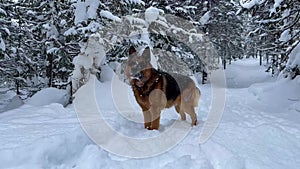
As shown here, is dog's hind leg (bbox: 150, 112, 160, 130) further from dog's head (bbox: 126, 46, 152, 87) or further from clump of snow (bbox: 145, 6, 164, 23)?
clump of snow (bbox: 145, 6, 164, 23)

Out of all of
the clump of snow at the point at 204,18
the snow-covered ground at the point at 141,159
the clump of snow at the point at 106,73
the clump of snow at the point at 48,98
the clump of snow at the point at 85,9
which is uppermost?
the clump of snow at the point at 204,18

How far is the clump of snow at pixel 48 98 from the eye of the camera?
10625mm

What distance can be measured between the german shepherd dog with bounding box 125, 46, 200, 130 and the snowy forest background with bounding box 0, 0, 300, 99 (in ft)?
14.6

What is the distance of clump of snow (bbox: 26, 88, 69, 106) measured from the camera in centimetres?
1062

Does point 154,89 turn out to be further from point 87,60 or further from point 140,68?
point 87,60

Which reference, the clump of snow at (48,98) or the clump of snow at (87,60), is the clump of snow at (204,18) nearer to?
the clump of snow at (87,60)

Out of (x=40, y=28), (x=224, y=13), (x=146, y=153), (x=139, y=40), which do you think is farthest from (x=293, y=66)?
(x=224, y=13)

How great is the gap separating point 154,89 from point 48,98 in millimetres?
7225

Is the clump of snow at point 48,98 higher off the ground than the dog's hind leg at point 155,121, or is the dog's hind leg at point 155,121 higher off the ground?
the dog's hind leg at point 155,121

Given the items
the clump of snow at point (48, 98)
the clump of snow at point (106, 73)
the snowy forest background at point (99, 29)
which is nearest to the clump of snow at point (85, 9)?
the snowy forest background at point (99, 29)

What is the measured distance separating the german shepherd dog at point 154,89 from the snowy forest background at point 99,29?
4456mm

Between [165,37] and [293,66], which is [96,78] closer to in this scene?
[165,37]

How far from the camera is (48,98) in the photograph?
1109 cm

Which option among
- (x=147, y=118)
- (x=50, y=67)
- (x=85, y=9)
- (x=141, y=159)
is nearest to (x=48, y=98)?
(x=85, y=9)
